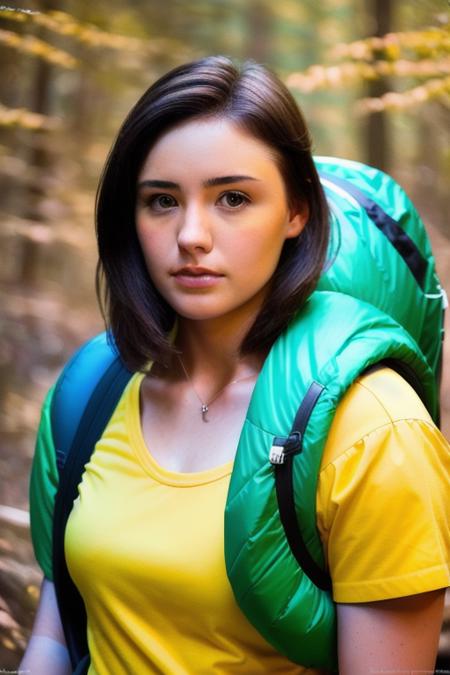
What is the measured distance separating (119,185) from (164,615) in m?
0.95

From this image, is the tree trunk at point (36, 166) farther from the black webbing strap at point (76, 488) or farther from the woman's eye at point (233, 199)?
the woman's eye at point (233, 199)

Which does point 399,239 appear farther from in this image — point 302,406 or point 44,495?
point 44,495

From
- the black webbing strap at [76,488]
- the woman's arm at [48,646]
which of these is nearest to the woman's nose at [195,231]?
the black webbing strap at [76,488]

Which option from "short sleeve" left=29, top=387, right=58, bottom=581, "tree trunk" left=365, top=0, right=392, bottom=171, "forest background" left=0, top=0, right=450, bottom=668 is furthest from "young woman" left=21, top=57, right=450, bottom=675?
"tree trunk" left=365, top=0, right=392, bottom=171

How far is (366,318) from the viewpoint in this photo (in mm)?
1635

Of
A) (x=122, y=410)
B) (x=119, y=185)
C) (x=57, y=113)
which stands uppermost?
(x=57, y=113)

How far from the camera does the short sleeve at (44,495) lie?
81.4 inches

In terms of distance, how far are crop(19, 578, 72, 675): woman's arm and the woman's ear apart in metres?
1.12

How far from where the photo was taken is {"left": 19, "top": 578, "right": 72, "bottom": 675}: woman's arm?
6.78ft

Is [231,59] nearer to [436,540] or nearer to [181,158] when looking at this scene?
[181,158]

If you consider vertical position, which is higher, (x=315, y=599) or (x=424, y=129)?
(x=424, y=129)

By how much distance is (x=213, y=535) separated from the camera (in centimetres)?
158

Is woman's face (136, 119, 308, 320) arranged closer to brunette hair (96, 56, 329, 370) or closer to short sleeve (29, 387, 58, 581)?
brunette hair (96, 56, 329, 370)

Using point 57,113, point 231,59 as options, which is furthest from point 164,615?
point 57,113
